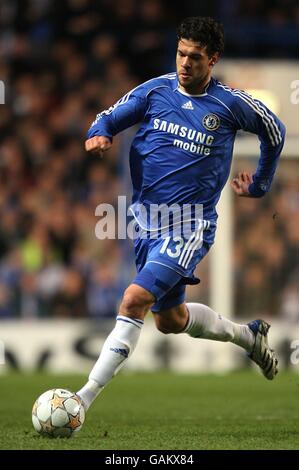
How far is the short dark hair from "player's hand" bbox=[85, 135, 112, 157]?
2.77ft

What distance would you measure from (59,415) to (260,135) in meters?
2.16

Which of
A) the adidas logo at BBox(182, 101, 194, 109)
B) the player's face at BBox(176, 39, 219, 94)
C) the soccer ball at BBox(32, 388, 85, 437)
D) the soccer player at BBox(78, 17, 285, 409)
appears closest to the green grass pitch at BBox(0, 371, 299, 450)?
the soccer ball at BBox(32, 388, 85, 437)

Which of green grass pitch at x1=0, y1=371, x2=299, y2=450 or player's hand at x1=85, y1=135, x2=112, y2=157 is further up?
player's hand at x1=85, y1=135, x2=112, y2=157

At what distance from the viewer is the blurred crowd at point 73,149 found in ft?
41.4

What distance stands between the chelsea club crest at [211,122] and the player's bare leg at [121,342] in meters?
1.10

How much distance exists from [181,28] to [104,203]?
7.27 m

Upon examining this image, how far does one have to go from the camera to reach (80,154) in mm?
14500

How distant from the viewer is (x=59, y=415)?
5.91 m

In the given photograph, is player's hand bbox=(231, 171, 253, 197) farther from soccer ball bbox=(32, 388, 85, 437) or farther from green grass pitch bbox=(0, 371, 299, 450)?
soccer ball bbox=(32, 388, 85, 437)

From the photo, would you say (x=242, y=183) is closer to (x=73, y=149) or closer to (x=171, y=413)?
(x=171, y=413)

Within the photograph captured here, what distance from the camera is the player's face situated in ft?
20.9

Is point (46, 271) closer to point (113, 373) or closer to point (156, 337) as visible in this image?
point (156, 337)

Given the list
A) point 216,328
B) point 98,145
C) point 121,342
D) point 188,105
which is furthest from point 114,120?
point 216,328
